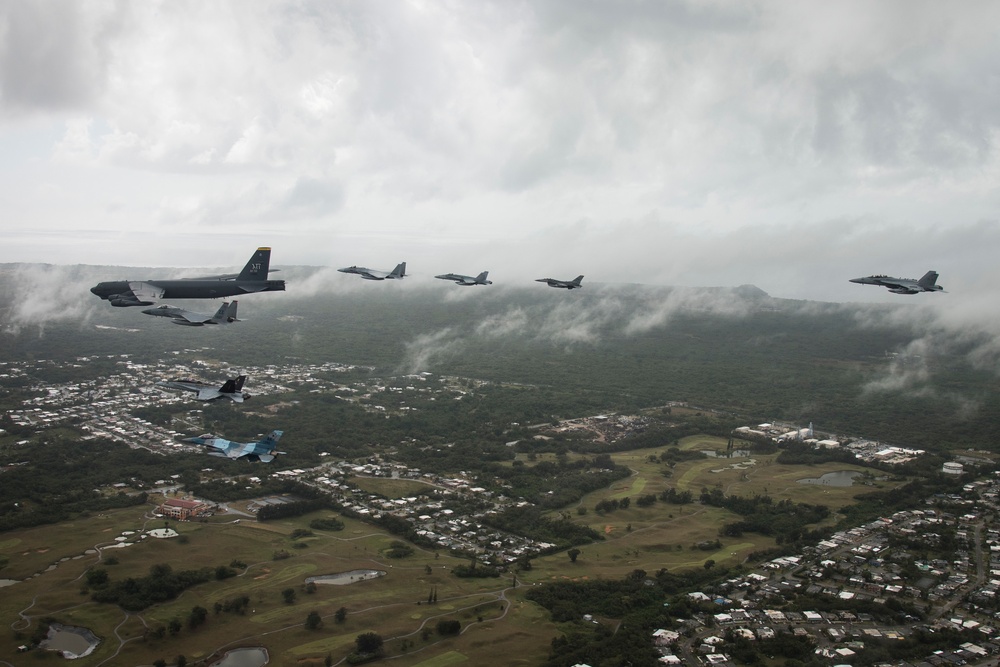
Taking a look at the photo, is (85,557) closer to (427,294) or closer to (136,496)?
(136,496)

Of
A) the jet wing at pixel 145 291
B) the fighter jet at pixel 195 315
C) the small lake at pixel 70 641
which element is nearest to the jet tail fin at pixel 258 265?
the fighter jet at pixel 195 315

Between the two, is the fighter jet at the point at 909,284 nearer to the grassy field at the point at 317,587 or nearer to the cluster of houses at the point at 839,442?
the grassy field at the point at 317,587

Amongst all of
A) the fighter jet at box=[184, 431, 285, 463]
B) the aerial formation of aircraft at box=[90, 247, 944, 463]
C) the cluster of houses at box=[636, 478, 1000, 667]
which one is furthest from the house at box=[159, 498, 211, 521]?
the cluster of houses at box=[636, 478, 1000, 667]

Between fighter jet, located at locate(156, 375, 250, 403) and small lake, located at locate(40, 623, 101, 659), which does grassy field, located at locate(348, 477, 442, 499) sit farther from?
fighter jet, located at locate(156, 375, 250, 403)

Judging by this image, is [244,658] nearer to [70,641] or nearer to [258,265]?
[70,641]

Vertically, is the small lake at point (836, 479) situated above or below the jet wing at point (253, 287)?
below

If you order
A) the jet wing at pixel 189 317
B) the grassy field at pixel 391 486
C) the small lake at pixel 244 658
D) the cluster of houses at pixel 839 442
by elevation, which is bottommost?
the small lake at pixel 244 658

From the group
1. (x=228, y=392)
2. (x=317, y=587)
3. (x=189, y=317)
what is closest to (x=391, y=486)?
(x=317, y=587)

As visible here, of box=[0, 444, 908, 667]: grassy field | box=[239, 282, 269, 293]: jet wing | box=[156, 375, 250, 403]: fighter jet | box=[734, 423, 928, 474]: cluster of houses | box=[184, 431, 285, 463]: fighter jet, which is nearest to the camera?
box=[239, 282, 269, 293]: jet wing
